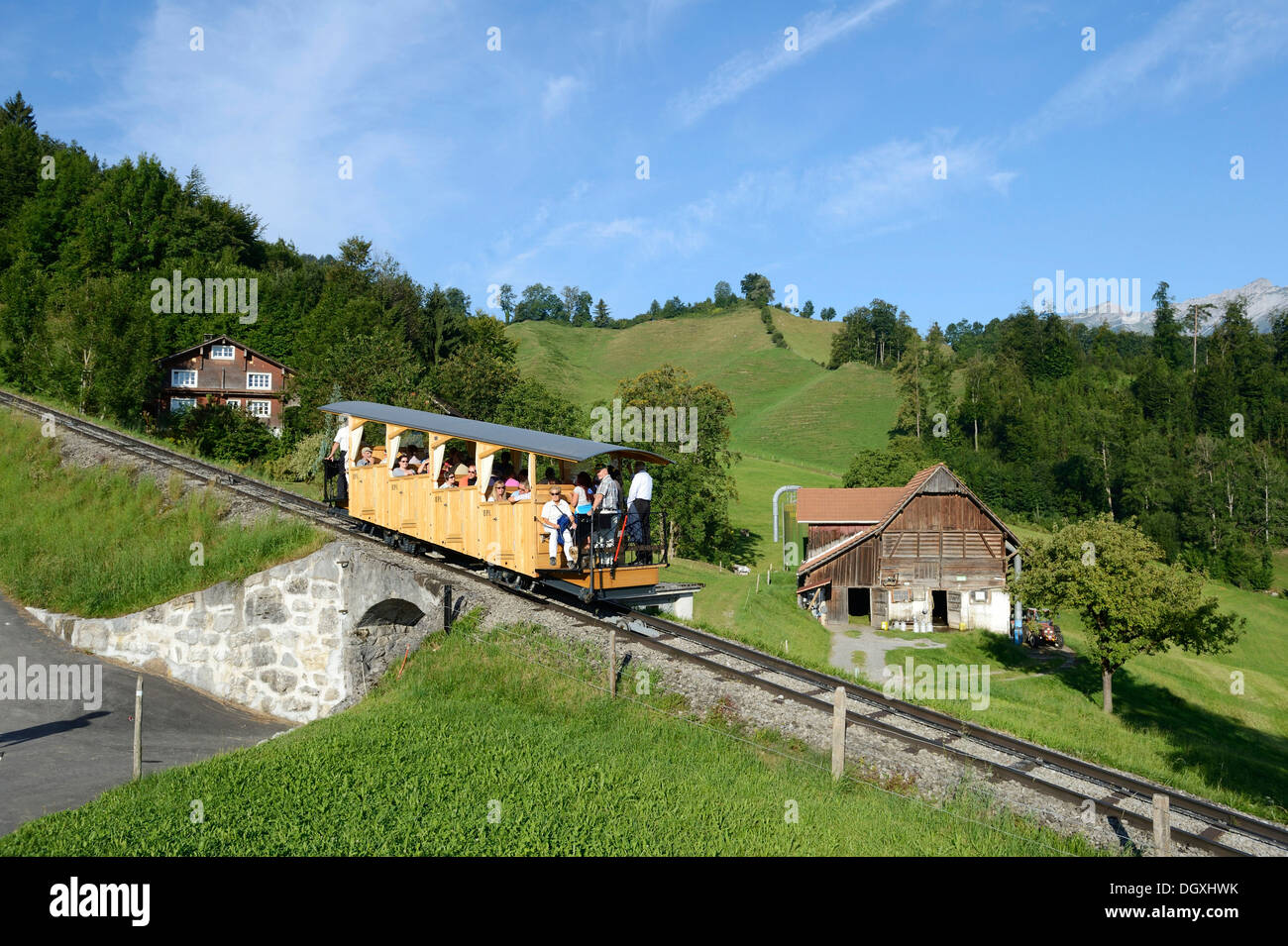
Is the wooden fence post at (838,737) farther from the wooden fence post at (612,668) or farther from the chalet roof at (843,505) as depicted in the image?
the chalet roof at (843,505)

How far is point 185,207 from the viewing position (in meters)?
71.2

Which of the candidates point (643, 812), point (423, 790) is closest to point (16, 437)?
point (423, 790)

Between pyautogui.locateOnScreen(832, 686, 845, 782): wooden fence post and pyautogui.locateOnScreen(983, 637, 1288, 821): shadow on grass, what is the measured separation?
49.1ft

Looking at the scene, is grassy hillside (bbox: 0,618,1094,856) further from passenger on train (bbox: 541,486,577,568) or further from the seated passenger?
the seated passenger

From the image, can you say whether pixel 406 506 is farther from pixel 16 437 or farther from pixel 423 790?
pixel 16 437

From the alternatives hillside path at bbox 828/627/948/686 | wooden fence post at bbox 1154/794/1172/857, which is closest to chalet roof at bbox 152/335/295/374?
hillside path at bbox 828/627/948/686

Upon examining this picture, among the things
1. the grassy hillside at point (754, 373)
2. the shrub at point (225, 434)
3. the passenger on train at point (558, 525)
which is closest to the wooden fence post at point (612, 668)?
the passenger on train at point (558, 525)

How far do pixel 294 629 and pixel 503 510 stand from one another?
559cm

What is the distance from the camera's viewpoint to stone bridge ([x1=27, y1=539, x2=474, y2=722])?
1702 cm

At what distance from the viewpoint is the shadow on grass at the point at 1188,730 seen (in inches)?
937

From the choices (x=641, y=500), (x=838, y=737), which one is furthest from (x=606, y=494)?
(x=838, y=737)

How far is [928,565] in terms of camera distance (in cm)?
4478

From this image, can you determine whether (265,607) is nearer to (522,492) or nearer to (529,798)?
(522,492)

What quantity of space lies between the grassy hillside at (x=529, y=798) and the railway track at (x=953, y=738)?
1124 mm
